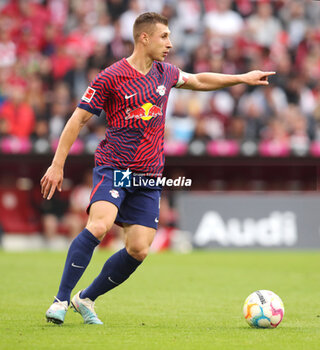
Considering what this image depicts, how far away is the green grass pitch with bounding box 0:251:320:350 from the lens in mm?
5270

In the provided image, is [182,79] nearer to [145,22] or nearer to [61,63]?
[145,22]

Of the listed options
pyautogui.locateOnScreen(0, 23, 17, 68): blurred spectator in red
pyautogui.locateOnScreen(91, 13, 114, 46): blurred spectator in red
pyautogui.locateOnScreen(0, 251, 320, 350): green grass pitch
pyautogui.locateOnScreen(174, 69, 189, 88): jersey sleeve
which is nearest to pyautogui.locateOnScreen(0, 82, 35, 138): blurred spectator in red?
pyautogui.locateOnScreen(0, 23, 17, 68): blurred spectator in red

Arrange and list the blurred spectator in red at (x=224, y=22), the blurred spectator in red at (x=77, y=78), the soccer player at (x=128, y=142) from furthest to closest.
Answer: the blurred spectator in red at (x=224, y=22) < the blurred spectator in red at (x=77, y=78) < the soccer player at (x=128, y=142)

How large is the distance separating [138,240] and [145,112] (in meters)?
1.05

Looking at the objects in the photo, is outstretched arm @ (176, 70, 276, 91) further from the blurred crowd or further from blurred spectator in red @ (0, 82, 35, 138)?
blurred spectator in red @ (0, 82, 35, 138)

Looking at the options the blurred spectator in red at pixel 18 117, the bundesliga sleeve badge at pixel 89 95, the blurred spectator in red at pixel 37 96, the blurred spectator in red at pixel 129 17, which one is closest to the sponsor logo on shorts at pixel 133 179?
the bundesliga sleeve badge at pixel 89 95

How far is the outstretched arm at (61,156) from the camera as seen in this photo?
19.6 ft

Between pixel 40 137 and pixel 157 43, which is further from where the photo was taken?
pixel 40 137

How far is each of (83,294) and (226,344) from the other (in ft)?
5.21

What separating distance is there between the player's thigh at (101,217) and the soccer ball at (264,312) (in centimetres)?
128

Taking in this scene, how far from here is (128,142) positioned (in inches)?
247

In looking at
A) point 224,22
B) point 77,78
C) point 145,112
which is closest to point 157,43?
A: point 145,112

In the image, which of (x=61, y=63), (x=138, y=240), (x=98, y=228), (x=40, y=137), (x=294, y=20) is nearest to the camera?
(x=98, y=228)

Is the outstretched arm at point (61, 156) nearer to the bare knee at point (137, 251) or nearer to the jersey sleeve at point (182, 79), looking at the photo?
the bare knee at point (137, 251)
